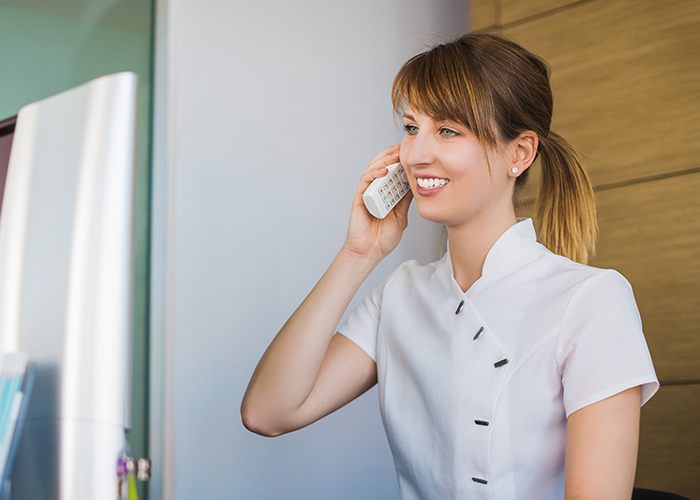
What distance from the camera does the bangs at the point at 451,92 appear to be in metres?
1.60

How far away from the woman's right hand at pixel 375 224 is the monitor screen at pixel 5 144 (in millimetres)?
812

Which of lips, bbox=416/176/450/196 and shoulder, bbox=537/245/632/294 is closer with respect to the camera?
shoulder, bbox=537/245/632/294

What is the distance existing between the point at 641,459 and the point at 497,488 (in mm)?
1021

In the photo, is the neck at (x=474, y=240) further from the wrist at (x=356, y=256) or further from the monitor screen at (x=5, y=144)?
the monitor screen at (x=5, y=144)

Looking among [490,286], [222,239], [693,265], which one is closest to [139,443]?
[222,239]

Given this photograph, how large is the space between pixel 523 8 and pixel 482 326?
1403 millimetres

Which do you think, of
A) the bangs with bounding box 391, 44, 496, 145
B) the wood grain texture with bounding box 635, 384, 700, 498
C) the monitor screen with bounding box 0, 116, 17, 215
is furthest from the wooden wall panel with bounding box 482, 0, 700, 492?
the monitor screen with bounding box 0, 116, 17, 215

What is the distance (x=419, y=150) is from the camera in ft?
5.35

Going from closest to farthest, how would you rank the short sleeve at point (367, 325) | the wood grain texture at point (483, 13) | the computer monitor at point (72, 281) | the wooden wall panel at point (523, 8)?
the computer monitor at point (72, 281), the short sleeve at point (367, 325), the wooden wall panel at point (523, 8), the wood grain texture at point (483, 13)

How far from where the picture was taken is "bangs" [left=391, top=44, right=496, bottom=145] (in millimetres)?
1602

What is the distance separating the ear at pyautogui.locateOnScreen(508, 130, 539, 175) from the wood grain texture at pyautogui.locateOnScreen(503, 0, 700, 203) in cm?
83

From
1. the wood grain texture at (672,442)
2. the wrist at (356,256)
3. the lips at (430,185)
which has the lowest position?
the wood grain texture at (672,442)

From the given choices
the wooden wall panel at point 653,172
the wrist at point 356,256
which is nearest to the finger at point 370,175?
the wrist at point 356,256

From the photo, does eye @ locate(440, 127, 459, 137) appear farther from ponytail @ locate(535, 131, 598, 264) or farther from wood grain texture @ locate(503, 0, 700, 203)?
wood grain texture @ locate(503, 0, 700, 203)
